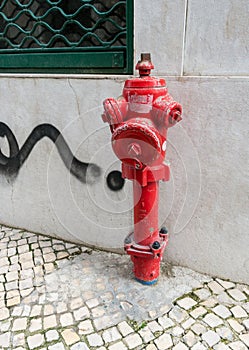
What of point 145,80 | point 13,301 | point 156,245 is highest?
point 145,80

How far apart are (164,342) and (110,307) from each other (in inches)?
19.0

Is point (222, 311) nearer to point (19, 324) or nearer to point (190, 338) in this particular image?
point (190, 338)

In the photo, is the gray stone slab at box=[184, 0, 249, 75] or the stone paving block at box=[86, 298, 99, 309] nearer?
the gray stone slab at box=[184, 0, 249, 75]

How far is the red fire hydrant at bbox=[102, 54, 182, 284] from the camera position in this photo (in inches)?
75.9

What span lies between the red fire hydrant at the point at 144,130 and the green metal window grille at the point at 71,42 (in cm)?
65

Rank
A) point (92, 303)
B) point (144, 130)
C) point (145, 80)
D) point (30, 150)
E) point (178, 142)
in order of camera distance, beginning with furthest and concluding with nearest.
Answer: point (30, 150) < point (178, 142) < point (92, 303) < point (145, 80) < point (144, 130)

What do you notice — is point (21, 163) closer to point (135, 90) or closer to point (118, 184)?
point (118, 184)

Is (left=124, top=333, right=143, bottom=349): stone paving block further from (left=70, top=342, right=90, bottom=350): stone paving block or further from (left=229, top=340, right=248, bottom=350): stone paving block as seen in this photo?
(left=229, top=340, right=248, bottom=350): stone paving block

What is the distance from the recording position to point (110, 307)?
2387mm

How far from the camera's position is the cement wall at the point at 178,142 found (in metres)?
2.24

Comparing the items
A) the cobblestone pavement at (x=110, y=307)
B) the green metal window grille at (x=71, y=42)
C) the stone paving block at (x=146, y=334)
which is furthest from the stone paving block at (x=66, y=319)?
the green metal window grille at (x=71, y=42)

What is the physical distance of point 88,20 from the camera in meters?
3.42

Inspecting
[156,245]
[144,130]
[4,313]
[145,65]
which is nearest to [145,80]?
[145,65]

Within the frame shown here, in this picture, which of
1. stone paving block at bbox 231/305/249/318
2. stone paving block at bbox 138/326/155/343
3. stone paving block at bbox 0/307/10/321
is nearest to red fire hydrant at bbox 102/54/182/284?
stone paving block at bbox 138/326/155/343
